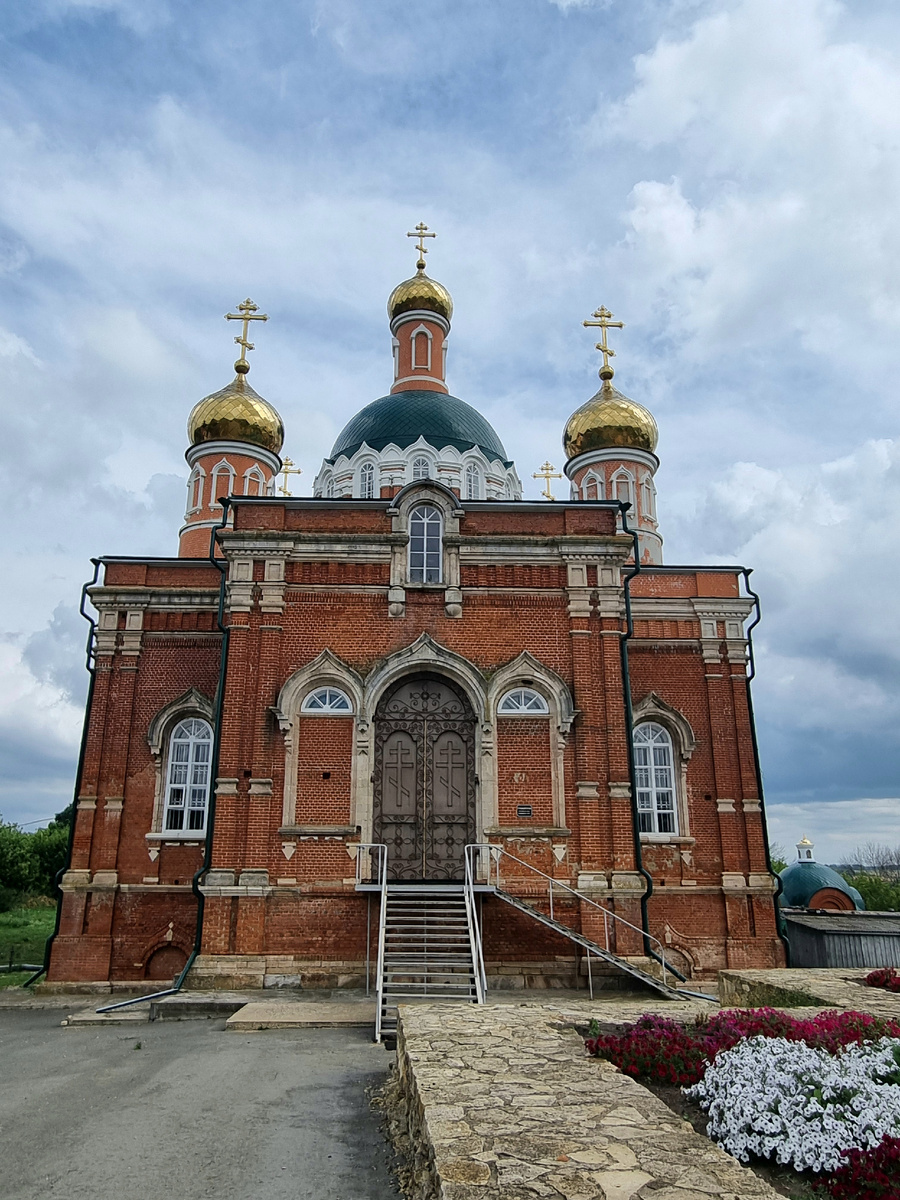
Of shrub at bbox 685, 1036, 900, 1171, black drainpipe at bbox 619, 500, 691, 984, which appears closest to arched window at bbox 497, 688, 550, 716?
black drainpipe at bbox 619, 500, 691, 984

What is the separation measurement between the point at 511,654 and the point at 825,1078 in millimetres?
9211

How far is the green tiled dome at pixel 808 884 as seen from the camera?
20359 millimetres

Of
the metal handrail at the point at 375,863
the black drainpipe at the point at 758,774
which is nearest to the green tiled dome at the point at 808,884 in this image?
the black drainpipe at the point at 758,774

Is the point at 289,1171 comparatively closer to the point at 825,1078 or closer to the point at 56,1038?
the point at 825,1078

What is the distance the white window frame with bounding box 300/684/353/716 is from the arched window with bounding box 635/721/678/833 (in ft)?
17.3

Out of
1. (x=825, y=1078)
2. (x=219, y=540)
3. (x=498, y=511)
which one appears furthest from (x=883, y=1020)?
(x=219, y=540)

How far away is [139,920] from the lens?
48.4 ft

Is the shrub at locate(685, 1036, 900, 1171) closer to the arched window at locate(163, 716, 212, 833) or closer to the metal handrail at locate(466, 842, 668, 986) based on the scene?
the metal handrail at locate(466, 842, 668, 986)

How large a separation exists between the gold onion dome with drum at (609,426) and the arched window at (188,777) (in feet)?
39.2

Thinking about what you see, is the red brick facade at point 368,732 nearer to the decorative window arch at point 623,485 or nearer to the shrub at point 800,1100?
the decorative window arch at point 623,485

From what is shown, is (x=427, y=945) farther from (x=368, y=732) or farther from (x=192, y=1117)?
(x=192, y=1117)

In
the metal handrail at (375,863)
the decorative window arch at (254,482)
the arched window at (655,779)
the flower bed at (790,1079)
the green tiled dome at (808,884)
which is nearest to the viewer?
the flower bed at (790,1079)

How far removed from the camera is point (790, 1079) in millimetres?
5281

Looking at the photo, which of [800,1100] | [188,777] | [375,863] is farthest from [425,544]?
[800,1100]
